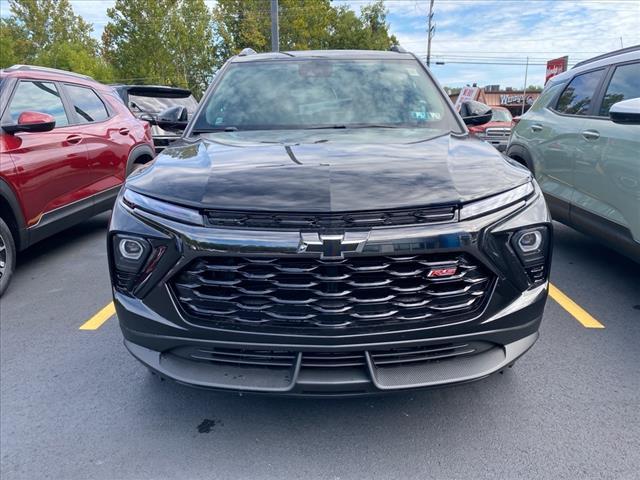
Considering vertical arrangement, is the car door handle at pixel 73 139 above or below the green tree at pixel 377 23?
below

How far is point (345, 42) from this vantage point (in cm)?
3997

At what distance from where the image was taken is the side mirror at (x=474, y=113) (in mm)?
3476

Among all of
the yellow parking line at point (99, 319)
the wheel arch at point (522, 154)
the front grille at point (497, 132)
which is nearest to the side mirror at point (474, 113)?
the wheel arch at point (522, 154)

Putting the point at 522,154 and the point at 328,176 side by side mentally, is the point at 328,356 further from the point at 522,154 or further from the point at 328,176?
the point at 522,154

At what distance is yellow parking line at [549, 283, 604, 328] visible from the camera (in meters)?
3.33

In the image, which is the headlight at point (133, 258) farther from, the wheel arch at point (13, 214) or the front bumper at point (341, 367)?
the wheel arch at point (13, 214)

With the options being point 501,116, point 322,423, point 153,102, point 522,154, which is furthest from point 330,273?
point 501,116

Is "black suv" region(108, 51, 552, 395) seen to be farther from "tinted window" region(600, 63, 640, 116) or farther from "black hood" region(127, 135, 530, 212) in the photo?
"tinted window" region(600, 63, 640, 116)

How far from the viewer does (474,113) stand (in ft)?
11.7

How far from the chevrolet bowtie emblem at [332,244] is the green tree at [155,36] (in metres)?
34.8

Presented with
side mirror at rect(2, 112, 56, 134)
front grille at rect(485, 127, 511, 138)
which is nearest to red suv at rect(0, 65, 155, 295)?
side mirror at rect(2, 112, 56, 134)

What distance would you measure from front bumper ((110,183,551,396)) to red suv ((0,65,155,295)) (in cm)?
267

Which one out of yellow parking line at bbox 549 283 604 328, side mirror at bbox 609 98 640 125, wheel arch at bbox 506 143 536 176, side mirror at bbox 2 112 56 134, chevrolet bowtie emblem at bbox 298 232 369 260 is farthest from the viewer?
wheel arch at bbox 506 143 536 176

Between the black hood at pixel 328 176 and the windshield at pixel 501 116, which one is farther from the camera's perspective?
the windshield at pixel 501 116
